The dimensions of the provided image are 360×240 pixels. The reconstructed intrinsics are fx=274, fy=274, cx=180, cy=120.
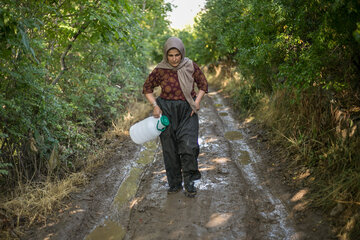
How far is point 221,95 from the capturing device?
11812 millimetres

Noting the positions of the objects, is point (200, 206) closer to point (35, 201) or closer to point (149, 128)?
point (149, 128)

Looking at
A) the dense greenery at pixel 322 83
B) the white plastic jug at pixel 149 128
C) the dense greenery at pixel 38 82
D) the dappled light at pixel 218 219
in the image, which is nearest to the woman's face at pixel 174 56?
the white plastic jug at pixel 149 128

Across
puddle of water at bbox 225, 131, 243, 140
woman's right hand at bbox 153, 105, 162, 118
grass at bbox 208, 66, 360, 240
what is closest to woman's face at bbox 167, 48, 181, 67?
woman's right hand at bbox 153, 105, 162, 118

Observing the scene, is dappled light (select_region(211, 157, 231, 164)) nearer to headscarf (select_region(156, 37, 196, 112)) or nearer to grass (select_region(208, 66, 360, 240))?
grass (select_region(208, 66, 360, 240))

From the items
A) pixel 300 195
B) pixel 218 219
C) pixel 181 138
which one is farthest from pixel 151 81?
pixel 300 195

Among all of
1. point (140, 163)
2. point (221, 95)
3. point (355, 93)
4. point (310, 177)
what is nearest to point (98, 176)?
point (140, 163)

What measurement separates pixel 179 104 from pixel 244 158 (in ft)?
6.70

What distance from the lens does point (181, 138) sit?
369 centimetres

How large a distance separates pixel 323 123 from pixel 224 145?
217 centimetres

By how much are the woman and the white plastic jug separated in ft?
0.28

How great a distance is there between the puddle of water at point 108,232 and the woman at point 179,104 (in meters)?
1.03

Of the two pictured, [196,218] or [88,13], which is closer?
[196,218]

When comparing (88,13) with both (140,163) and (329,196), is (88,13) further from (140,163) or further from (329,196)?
(329,196)

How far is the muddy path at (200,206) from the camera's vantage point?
3.03 metres
